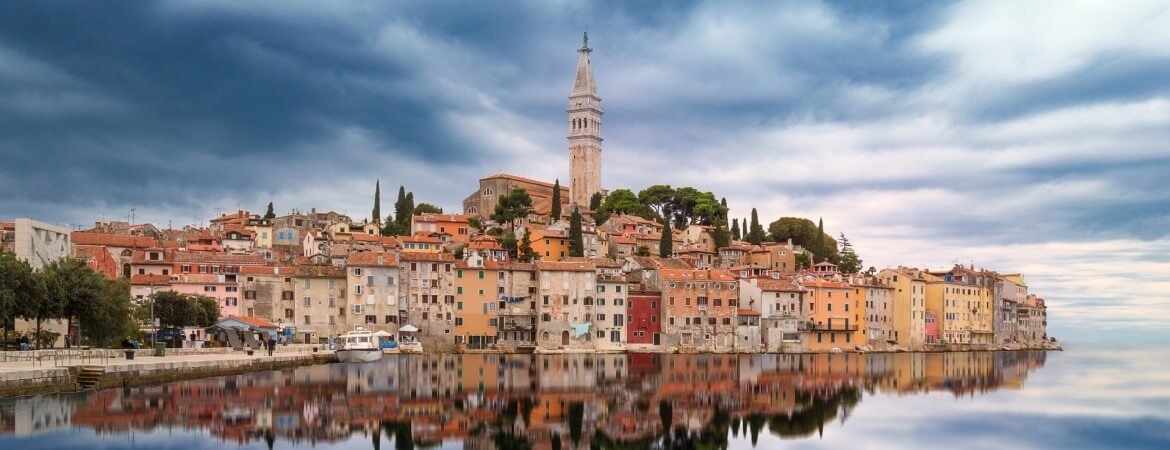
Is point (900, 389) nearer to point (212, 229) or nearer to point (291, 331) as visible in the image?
point (291, 331)

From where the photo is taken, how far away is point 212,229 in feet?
330

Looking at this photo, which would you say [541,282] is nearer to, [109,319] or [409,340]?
[409,340]

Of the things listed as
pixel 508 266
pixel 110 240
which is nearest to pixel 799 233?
pixel 508 266

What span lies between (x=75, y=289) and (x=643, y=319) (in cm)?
4520

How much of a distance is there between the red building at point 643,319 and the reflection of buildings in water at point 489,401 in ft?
63.7

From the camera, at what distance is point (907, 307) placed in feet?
315

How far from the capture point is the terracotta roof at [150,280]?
7081 centimetres

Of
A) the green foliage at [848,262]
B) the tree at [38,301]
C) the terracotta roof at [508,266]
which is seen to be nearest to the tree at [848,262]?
the green foliage at [848,262]

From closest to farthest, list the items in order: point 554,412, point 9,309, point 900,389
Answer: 1. point 554,412
2. point 9,309
3. point 900,389

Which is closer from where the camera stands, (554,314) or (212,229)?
(554,314)

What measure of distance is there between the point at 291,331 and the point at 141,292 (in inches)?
395

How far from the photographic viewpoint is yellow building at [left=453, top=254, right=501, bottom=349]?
77312 millimetres

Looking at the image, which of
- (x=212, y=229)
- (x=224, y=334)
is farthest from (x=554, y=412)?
(x=212, y=229)

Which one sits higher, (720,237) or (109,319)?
(720,237)
